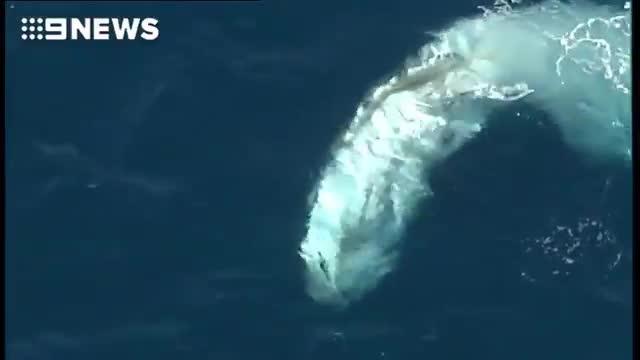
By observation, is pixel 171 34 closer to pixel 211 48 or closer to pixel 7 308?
pixel 211 48

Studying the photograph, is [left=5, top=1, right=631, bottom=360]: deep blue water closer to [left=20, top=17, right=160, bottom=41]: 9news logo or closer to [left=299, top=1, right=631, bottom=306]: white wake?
[left=20, top=17, right=160, bottom=41]: 9news logo

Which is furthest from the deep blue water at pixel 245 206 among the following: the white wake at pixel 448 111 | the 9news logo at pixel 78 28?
the white wake at pixel 448 111

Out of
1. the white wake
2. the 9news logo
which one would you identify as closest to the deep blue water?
the 9news logo

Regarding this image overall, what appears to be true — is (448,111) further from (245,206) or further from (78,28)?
(78,28)

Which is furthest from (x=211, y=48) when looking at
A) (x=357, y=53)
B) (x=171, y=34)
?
(x=357, y=53)

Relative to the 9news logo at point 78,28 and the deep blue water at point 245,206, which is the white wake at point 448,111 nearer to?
the deep blue water at point 245,206

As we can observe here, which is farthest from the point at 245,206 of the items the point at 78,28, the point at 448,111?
the point at 78,28

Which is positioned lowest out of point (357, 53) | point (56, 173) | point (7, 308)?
point (7, 308)
